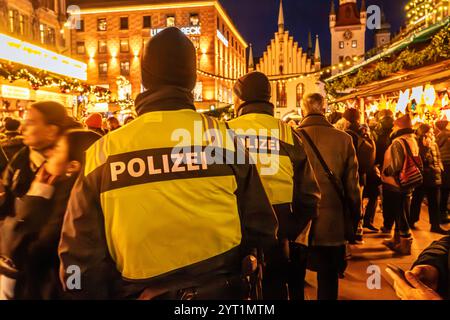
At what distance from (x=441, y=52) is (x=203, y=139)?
614 centimetres

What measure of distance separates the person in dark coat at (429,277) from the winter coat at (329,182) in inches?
68.2

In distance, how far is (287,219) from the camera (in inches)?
126

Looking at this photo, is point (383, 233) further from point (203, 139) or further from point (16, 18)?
point (16, 18)

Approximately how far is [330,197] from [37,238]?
248cm

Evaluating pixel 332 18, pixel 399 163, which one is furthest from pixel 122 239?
pixel 332 18

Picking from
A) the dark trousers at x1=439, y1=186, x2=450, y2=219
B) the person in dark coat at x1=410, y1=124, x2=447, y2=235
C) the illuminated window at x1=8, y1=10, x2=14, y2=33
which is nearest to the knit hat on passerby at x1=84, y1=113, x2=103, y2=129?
the person in dark coat at x1=410, y1=124, x2=447, y2=235

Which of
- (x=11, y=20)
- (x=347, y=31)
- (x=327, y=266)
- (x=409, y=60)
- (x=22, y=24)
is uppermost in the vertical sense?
(x=347, y=31)

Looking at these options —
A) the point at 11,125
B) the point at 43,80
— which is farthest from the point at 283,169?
the point at 43,80

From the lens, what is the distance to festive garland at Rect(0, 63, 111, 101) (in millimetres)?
10469

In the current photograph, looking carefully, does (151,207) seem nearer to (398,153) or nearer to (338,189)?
(338,189)

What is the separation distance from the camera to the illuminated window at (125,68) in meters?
51.3

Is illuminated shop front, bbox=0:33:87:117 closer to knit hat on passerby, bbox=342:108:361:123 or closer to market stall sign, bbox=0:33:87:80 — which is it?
market stall sign, bbox=0:33:87:80

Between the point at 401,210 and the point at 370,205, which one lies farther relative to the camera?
the point at 370,205

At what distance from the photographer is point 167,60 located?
6.77ft
